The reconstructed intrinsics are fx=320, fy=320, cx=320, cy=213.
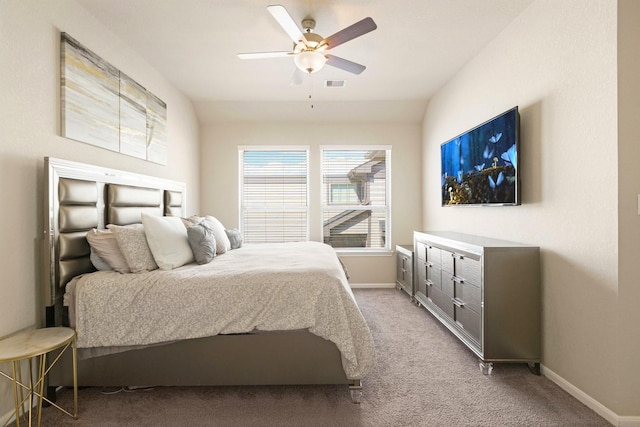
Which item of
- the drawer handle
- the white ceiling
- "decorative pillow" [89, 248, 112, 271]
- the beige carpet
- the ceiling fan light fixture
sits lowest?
the beige carpet

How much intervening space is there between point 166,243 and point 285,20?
175cm

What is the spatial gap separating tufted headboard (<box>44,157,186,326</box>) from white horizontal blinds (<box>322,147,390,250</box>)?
282 centimetres

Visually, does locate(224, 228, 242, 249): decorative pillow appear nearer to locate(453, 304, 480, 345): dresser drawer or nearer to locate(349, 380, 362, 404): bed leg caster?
locate(349, 380, 362, 404): bed leg caster

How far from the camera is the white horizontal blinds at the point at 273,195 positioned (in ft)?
16.3

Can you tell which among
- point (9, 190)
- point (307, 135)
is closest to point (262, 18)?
point (9, 190)

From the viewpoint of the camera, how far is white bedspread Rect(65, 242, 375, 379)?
197 cm

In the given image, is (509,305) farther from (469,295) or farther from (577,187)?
(577,187)

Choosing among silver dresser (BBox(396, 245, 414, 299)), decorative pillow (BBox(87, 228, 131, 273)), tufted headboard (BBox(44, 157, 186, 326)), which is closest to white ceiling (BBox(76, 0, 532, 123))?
tufted headboard (BBox(44, 157, 186, 326))

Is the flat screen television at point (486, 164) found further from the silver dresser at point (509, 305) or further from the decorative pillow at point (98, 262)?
the decorative pillow at point (98, 262)

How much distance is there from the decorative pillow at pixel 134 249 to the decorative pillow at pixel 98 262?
18 centimetres

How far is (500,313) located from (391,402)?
1009 millimetres

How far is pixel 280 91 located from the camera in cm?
409

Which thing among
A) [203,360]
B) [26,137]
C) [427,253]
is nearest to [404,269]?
[427,253]

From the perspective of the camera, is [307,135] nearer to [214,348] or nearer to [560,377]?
[214,348]
